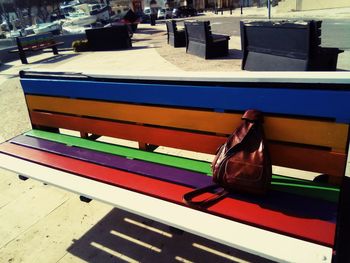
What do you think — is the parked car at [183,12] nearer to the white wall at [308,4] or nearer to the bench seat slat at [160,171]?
the white wall at [308,4]

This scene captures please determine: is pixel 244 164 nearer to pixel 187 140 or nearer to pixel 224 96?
pixel 224 96

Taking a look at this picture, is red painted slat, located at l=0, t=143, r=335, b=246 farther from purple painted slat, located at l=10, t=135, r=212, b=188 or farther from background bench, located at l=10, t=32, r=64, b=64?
background bench, located at l=10, t=32, r=64, b=64

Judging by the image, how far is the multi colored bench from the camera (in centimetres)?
195

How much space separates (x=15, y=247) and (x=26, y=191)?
1029mm

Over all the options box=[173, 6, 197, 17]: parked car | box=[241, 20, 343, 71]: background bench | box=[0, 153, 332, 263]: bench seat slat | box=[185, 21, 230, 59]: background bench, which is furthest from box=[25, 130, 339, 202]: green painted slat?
box=[173, 6, 197, 17]: parked car

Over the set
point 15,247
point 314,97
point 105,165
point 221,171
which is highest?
point 314,97

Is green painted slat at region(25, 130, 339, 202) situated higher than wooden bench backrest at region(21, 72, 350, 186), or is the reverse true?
wooden bench backrest at region(21, 72, 350, 186)

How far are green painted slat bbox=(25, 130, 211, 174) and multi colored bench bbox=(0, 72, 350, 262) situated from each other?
0.01 meters

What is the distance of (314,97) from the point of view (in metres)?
2.10

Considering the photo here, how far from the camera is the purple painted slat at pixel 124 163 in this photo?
2.55m

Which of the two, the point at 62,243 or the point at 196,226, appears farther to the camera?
the point at 62,243

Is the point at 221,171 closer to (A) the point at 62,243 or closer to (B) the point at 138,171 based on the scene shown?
(B) the point at 138,171

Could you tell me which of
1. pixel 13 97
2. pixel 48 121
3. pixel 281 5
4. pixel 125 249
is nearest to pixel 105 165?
pixel 125 249

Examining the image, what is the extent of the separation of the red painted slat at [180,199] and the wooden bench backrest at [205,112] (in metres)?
0.48
